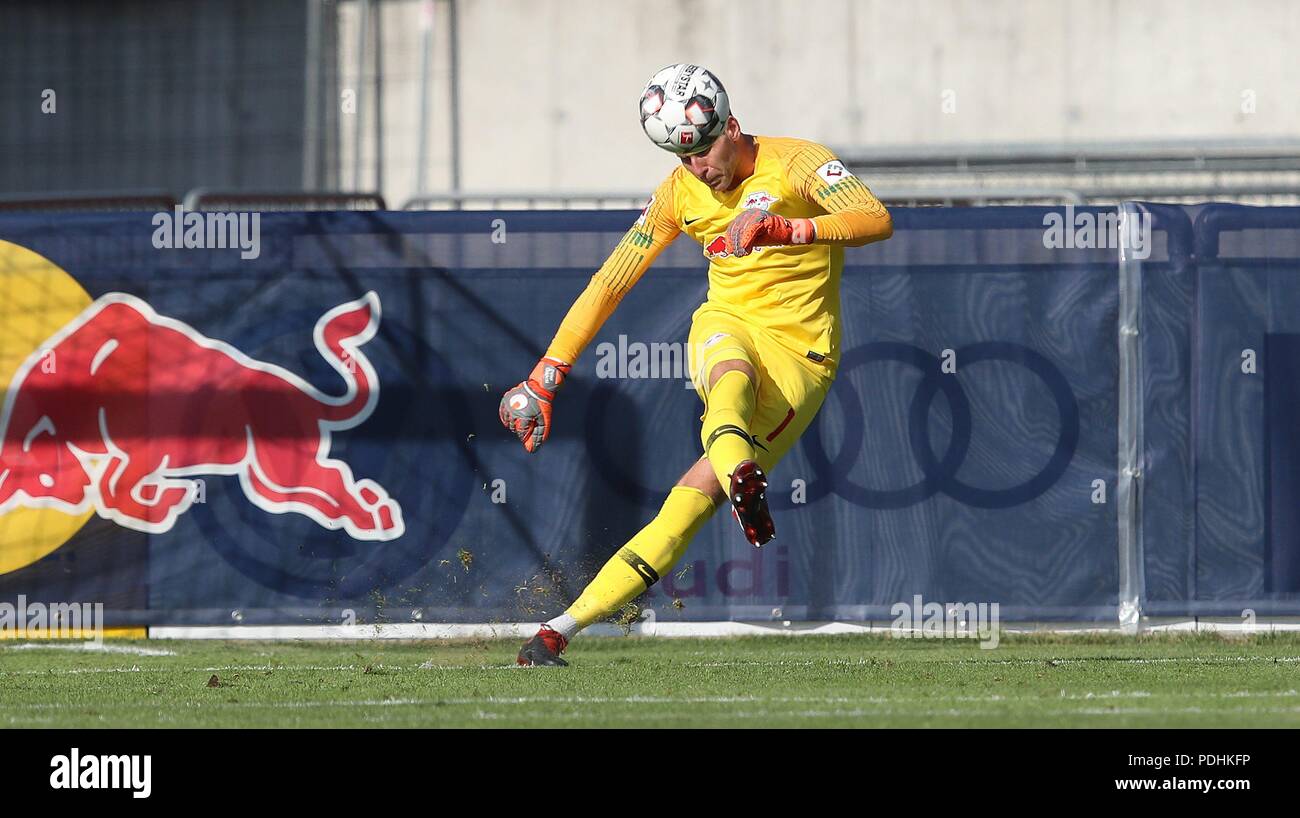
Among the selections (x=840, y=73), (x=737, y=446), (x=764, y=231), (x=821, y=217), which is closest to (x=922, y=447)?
(x=821, y=217)

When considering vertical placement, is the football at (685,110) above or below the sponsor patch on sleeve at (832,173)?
above

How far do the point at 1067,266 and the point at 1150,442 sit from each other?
95 cm

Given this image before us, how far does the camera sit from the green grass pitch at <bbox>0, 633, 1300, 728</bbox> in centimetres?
559

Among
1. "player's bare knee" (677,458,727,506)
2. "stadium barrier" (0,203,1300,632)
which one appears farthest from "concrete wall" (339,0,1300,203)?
"player's bare knee" (677,458,727,506)

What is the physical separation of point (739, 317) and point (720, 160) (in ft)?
1.95

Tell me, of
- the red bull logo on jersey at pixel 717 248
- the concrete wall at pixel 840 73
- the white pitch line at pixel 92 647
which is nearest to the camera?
the red bull logo on jersey at pixel 717 248

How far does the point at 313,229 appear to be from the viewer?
29.4 feet

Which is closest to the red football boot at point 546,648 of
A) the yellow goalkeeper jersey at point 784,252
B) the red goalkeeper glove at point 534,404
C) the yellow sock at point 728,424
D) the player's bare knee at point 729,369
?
the red goalkeeper glove at point 534,404

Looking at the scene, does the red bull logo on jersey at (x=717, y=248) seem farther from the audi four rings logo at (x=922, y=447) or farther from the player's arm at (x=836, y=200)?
the audi four rings logo at (x=922, y=447)

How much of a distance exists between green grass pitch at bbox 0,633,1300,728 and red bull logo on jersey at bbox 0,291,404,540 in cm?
70

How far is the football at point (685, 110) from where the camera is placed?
6566 millimetres
